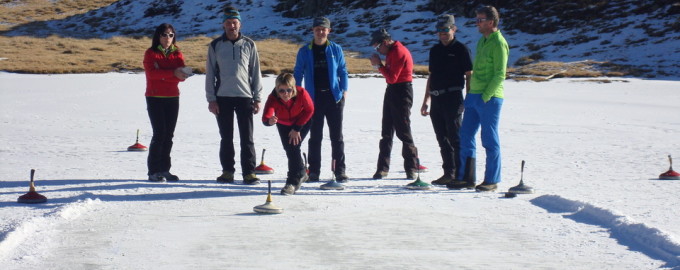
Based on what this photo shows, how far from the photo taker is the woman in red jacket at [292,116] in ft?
27.1

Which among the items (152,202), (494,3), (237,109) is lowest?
(152,202)

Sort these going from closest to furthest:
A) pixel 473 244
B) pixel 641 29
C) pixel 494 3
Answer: pixel 473 244 → pixel 641 29 → pixel 494 3

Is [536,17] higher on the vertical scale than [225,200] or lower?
higher

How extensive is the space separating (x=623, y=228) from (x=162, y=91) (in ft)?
15.5

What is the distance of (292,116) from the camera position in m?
8.47

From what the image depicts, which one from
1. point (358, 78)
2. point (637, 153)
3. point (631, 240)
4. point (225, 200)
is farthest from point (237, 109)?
point (358, 78)

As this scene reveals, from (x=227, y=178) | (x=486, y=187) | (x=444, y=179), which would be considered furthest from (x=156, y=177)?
(x=486, y=187)

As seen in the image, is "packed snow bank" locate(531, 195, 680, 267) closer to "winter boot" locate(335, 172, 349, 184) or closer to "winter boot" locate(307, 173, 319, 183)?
"winter boot" locate(335, 172, 349, 184)

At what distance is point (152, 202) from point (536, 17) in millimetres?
34630

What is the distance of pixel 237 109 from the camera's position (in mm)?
Result: 9156

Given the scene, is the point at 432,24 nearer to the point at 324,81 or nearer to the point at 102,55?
the point at 102,55

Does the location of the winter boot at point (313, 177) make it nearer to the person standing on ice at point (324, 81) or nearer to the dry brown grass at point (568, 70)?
the person standing on ice at point (324, 81)

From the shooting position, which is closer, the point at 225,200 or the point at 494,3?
the point at 225,200

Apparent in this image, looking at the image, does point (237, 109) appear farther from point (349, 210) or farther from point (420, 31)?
point (420, 31)
